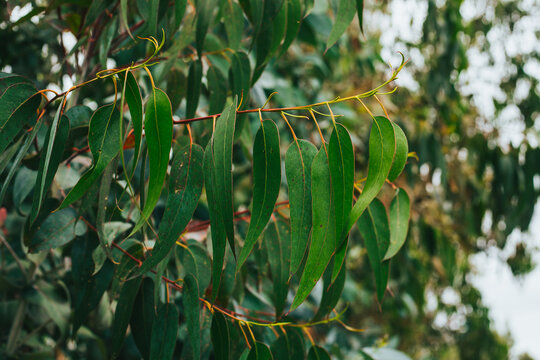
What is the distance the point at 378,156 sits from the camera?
0.55 m

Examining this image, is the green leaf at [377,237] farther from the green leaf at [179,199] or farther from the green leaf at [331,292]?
the green leaf at [179,199]

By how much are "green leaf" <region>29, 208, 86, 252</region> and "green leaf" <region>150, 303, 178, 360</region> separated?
0.16 m

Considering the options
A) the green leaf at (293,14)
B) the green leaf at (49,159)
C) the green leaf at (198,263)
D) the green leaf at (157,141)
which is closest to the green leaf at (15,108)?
the green leaf at (49,159)

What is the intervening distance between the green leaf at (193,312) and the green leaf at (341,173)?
0.19 meters

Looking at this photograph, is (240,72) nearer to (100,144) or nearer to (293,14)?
(293,14)

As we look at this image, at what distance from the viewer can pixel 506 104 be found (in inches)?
107

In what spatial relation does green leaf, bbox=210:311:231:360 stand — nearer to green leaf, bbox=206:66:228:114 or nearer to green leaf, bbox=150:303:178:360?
green leaf, bbox=150:303:178:360

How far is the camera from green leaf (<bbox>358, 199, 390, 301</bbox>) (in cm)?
65

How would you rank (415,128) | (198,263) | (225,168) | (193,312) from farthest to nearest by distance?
(415,128) → (198,263) → (193,312) → (225,168)

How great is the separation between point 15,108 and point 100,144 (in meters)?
0.11

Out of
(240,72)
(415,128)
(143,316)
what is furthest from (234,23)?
(415,128)

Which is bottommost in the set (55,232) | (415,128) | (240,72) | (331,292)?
(415,128)

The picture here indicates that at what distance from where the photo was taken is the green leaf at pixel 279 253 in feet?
2.27

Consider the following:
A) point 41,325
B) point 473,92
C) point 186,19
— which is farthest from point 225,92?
point 473,92
